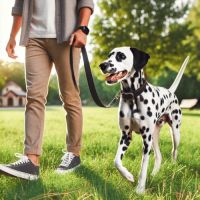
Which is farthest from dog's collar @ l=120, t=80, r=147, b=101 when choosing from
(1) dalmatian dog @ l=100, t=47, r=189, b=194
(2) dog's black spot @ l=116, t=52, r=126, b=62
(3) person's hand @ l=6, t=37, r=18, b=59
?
(3) person's hand @ l=6, t=37, r=18, b=59

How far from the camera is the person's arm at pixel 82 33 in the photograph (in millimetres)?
2824

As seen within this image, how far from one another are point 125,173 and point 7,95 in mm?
38773

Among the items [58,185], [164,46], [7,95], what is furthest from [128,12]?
[7,95]

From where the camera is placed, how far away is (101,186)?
2453mm

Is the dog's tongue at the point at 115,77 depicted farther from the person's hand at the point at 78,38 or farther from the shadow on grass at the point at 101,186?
the shadow on grass at the point at 101,186

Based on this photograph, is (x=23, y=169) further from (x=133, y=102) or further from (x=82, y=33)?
(x=82, y=33)

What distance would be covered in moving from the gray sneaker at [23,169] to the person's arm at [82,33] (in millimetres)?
1393

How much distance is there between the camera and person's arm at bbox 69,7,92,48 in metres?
2.82

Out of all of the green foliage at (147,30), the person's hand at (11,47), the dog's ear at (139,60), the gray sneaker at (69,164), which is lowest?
the gray sneaker at (69,164)

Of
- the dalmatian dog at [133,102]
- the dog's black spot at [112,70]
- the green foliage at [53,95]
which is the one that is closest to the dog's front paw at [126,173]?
the dalmatian dog at [133,102]

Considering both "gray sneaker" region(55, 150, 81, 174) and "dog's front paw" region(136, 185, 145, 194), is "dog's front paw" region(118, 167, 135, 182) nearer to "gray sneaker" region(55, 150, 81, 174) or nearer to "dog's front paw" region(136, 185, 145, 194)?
"dog's front paw" region(136, 185, 145, 194)

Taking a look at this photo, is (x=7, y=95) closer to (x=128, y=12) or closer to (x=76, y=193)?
(x=128, y=12)

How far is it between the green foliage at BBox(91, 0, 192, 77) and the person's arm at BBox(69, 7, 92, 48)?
15.8m

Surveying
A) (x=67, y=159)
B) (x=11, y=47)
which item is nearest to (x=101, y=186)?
(x=67, y=159)
